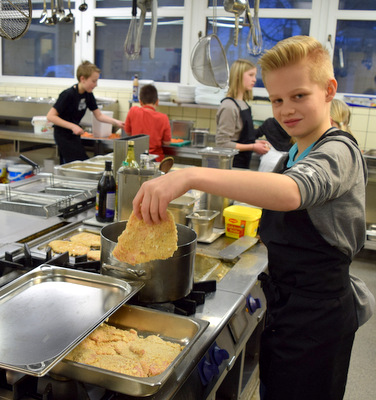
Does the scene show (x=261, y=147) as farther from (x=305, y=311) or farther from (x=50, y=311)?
(x=50, y=311)

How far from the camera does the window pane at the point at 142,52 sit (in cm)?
568

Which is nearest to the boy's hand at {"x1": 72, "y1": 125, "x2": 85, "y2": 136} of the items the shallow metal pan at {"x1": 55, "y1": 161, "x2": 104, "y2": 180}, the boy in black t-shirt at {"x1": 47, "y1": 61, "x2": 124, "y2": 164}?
the boy in black t-shirt at {"x1": 47, "y1": 61, "x2": 124, "y2": 164}

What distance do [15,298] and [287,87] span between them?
2.89 feet

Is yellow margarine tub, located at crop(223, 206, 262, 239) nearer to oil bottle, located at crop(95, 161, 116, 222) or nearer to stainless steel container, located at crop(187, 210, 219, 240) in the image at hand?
stainless steel container, located at crop(187, 210, 219, 240)

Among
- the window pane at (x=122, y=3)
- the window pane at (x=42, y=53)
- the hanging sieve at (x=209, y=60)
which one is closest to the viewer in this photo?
the hanging sieve at (x=209, y=60)

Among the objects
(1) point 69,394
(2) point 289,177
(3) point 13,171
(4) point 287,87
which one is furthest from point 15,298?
(3) point 13,171

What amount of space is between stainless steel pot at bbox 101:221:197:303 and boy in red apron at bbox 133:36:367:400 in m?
0.25

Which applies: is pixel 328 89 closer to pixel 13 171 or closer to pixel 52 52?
pixel 13 171

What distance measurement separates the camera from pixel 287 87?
1109mm

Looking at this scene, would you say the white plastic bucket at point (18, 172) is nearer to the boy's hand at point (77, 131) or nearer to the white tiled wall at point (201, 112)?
the boy's hand at point (77, 131)

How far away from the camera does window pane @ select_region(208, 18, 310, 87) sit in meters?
5.20

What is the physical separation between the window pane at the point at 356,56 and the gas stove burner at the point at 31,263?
14.8 ft

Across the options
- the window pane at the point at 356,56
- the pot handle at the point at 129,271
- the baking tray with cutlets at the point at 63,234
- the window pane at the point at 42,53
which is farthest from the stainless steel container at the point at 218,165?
the window pane at the point at 42,53

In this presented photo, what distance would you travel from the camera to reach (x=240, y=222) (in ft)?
6.86
